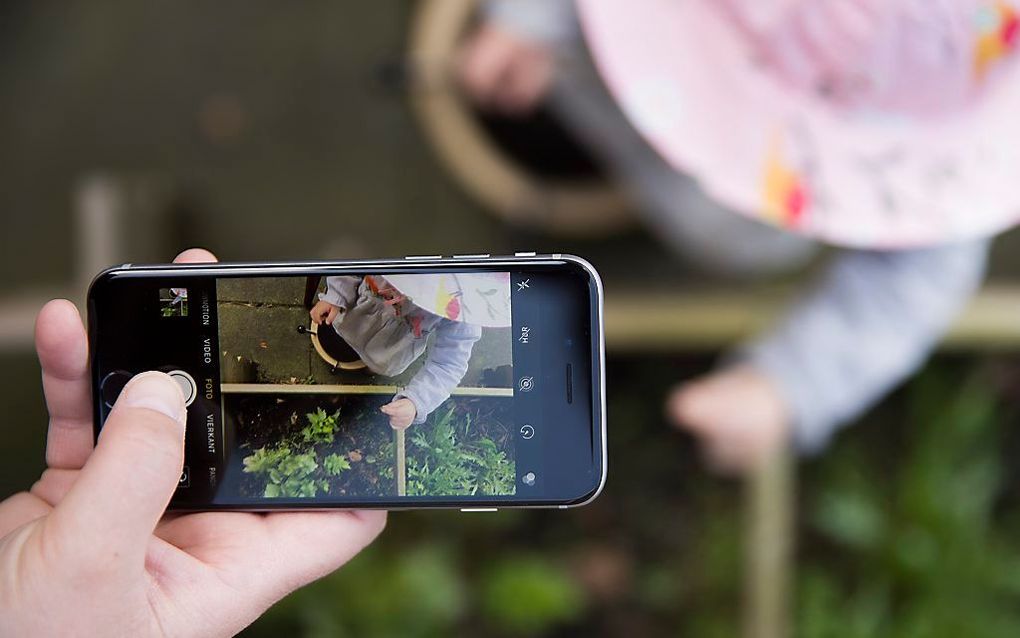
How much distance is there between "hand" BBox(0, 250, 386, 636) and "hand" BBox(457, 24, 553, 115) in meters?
0.34

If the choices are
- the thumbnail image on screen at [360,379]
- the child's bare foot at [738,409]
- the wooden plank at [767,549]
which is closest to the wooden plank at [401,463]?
the thumbnail image on screen at [360,379]

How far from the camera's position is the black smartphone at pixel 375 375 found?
0.50 metres

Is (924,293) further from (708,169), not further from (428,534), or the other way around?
(428,534)

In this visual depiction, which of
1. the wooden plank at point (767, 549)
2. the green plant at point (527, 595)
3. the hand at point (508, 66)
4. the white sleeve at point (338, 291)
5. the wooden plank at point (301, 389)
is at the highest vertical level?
the hand at point (508, 66)

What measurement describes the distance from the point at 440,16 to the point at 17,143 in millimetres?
549

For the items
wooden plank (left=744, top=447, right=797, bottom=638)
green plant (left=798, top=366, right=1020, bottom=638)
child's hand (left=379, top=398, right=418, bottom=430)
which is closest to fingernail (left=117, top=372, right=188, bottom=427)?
child's hand (left=379, top=398, right=418, bottom=430)

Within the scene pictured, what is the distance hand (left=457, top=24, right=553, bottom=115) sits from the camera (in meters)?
0.73

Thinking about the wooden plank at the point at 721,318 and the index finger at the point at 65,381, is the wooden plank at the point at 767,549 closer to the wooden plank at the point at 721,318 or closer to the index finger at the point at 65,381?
the wooden plank at the point at 721,318

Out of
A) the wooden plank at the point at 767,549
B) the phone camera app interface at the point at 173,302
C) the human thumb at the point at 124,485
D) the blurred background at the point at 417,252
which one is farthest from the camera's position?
the blurred background at the point at 417,252

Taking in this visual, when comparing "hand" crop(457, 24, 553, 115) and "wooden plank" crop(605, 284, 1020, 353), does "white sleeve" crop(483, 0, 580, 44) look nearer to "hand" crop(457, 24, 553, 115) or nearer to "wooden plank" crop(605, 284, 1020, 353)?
"hand" crop(457, 24, 553, 115)

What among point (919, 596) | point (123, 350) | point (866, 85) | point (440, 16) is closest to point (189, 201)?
point (440, 16)

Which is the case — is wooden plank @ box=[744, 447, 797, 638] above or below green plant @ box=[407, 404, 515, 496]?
below

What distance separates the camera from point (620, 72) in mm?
505

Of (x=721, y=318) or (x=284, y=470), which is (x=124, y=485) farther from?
(x=721, y=318)
